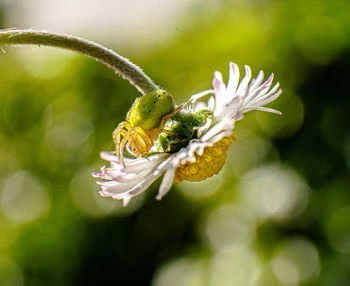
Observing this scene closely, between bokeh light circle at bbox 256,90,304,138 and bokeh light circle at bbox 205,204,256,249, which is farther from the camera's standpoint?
bokeh light circle at bbox 256,90,304,138

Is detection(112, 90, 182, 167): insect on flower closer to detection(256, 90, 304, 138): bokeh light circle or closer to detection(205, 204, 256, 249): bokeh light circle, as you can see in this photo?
detection(205, 204, 256, 249): bokeh light circle

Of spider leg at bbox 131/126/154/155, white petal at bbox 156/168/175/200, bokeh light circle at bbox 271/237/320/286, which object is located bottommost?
bokeh light circle at bbox 271/237/320/286

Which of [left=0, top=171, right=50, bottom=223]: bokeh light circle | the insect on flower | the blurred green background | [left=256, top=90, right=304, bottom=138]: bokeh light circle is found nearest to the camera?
the insect on flower

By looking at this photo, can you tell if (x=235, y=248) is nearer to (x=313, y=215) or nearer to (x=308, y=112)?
(x=313, y=215)

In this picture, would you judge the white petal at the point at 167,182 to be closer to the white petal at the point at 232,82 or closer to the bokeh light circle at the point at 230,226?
the white petal at the point at 232,82

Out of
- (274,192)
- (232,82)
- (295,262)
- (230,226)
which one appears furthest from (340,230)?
(232,82)

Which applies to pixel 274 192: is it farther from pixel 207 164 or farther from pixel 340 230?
pixel 207 164

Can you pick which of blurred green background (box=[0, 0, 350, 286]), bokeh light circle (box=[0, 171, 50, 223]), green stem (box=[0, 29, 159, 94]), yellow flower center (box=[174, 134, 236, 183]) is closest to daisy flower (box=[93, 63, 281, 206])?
yellow flower center (box=[174, 134, 236, 183])
